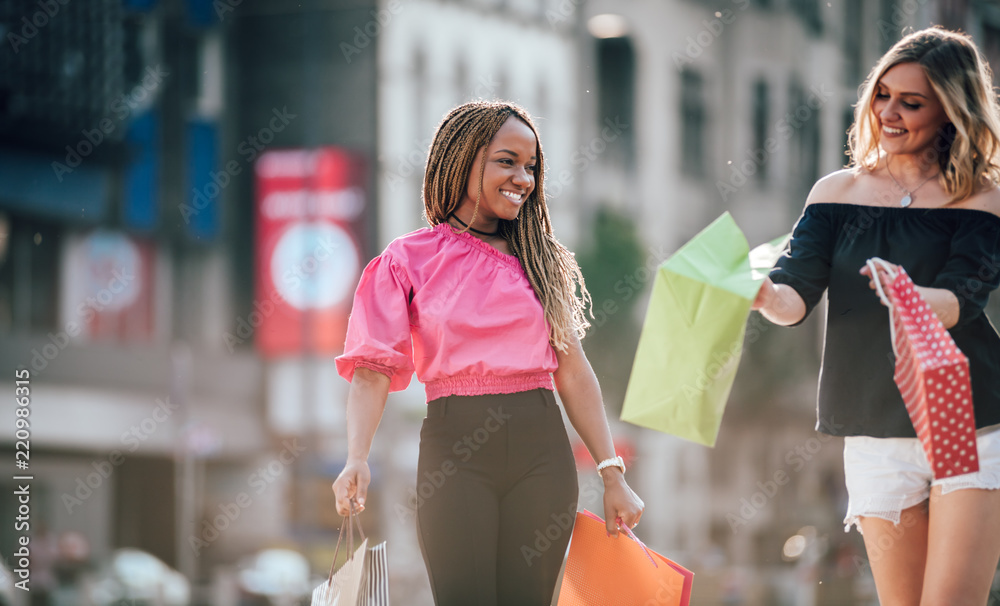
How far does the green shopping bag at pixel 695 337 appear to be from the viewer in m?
2.45

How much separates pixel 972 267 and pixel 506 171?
1088mm

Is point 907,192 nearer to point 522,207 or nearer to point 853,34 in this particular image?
point 522,207


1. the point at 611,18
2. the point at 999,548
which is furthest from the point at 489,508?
the point at 611,18

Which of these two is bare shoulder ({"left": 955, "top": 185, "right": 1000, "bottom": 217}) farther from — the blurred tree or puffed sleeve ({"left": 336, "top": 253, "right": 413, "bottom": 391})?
the blurred tree

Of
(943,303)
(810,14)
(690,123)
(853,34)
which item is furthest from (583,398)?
(690,123)

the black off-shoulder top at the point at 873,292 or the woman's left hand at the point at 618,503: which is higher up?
the black off-shoulder top at the point at 873,292

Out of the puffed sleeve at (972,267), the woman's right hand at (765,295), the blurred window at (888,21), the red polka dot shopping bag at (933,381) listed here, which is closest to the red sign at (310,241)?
the blurred window at (888,21)

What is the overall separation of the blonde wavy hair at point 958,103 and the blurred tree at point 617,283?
1303cm

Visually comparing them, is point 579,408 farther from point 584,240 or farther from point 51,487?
point 584,240

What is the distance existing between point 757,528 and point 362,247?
9499 mm

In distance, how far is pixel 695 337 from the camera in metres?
2.48

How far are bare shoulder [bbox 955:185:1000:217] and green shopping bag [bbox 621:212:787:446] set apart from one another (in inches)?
19.9

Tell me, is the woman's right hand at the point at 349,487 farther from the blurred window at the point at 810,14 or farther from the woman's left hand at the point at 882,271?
the blurred window at the point at 810,14

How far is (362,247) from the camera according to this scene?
71.9 feet
